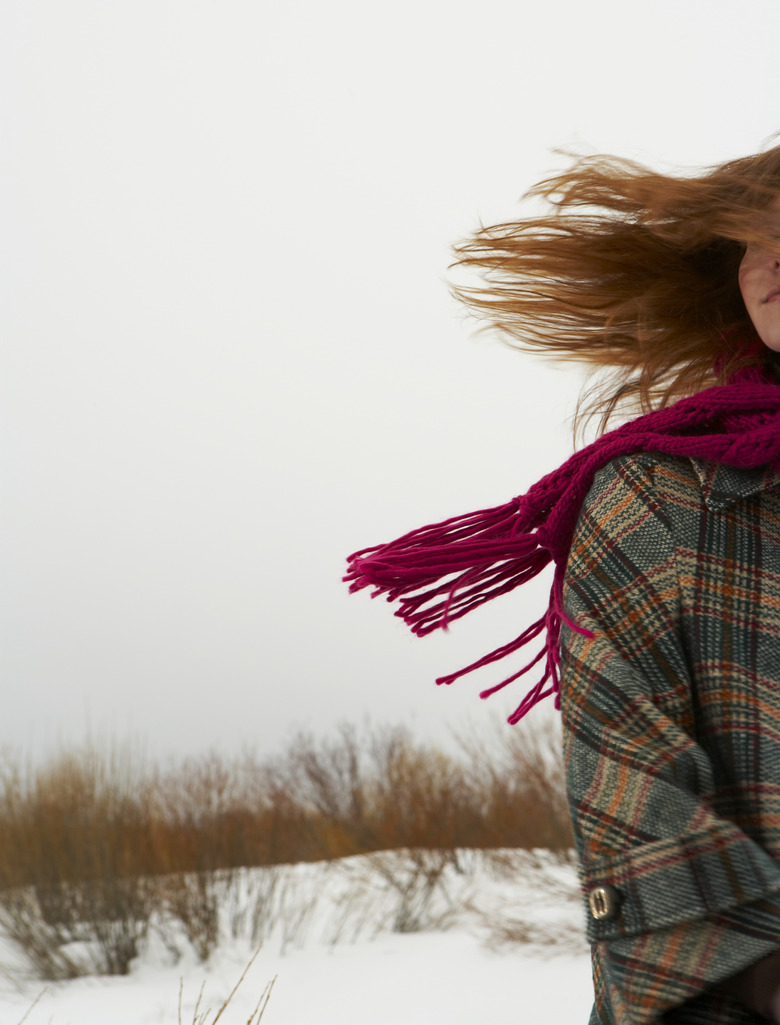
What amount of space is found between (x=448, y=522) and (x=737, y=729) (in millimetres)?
391

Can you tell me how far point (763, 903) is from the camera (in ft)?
2.01

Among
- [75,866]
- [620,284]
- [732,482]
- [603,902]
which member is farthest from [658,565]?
[75,866]

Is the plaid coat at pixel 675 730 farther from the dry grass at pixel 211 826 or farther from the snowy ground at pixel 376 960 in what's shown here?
the dry grass at pixel 211 826

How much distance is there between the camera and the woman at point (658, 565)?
625 millimetres

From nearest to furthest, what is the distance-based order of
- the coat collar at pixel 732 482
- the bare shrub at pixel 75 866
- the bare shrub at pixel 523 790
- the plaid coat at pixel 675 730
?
the plaid coat at pixel 675 730 < the coat collar at pixel 732 482 < the bare shrub at pixel 75 866 < the bare shrub at pixel 523 790

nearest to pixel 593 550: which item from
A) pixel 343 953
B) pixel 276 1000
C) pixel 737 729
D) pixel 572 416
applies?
pixel 737 729

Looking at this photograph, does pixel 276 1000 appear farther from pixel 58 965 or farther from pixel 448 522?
pixel 448 522

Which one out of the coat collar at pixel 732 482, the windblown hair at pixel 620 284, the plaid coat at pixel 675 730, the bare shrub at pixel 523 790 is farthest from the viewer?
the bare shrub at pixel 523 790

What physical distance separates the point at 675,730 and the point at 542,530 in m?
0.28

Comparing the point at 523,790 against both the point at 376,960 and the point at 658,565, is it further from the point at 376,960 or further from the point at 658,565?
the point at 658,565

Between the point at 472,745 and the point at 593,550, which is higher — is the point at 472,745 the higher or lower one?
the lower one

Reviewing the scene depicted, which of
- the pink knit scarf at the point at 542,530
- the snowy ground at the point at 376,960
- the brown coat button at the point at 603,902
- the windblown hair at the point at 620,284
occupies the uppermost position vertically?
the windblown hair at the point at 620,284

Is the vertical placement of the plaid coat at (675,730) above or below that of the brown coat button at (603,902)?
above

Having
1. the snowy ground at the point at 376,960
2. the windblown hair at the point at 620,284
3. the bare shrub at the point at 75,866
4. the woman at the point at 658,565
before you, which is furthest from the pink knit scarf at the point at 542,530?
the bare shrub at the point at 75,866
